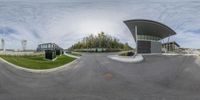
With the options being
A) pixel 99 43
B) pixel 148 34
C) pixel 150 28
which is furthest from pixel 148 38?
pixel 99 43

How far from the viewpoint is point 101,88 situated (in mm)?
11000

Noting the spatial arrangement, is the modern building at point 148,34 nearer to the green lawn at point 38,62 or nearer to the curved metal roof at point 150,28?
the curved metal roof at point 150,28

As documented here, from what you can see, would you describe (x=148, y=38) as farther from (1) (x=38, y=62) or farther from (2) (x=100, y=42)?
(2) (x=100, y=42)

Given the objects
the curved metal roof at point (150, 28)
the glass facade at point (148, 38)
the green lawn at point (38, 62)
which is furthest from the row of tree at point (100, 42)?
Answer: the glass facade at point (148, 38)

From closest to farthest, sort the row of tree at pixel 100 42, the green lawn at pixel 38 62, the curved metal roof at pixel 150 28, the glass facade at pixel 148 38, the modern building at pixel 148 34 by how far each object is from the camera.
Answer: the row of tree at pixel 100 42 < the green lawn at pixel 38 62 < the curved metal roof at pixel 150 28 < the modern building at pixel 148 34 < the glass facade at pixel 148 38

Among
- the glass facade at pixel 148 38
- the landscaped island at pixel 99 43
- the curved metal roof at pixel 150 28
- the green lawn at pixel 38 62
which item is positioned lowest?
the green lawn at pixel 38 62

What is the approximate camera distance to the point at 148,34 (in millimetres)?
48000

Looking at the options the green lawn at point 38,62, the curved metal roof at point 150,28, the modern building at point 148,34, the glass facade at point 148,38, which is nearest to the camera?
the green lawn at point 38,62

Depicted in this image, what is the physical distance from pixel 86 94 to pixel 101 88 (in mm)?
1373

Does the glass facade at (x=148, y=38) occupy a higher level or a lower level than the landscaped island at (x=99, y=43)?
higher


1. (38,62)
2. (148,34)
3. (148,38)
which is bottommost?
(38,62)

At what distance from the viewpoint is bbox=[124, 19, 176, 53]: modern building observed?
4394cm

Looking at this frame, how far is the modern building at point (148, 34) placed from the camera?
144 ft

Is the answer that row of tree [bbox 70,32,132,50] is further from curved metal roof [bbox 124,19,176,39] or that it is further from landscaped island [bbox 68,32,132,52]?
curved metal roof [bbox 124,19,176,39]
